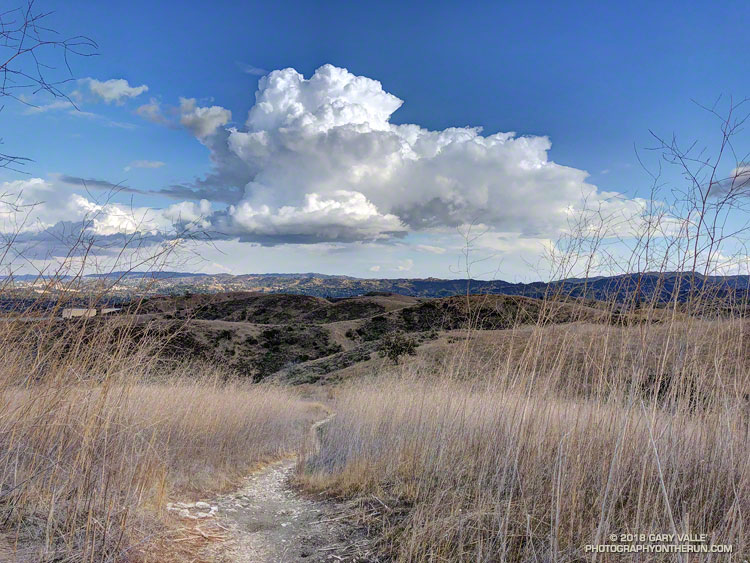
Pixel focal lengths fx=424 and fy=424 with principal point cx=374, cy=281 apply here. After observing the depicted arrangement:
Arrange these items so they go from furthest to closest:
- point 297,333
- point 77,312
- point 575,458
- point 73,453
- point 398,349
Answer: point 297,333
point 398,349
point 77,312
point 73,453
point 575,458

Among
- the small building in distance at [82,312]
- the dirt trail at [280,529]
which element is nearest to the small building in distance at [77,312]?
the small building in distance at [82,312]

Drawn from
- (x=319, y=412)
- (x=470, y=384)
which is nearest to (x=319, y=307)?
(x=319, y=412)

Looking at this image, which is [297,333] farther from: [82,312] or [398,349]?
[82,312]

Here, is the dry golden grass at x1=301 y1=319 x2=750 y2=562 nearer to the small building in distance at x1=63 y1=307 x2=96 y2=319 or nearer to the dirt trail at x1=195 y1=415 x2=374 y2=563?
the dirt trail at x1=195 y1=415 x2=374 y2=563

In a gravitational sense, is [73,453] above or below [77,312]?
below

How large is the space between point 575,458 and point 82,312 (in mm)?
4297

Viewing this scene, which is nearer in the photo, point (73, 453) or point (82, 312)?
point (73, 453)

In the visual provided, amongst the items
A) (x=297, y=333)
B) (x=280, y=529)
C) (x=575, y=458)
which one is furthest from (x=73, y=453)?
(x=297, y=333)

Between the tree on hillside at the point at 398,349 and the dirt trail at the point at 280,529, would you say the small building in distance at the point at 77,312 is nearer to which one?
the dirt trail at the point at 280,529

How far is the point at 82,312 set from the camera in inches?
149

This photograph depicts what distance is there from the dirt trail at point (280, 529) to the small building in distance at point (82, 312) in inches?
90.4

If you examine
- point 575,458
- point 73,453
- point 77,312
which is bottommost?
point 73,453

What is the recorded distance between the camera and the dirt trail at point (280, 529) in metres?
3.79

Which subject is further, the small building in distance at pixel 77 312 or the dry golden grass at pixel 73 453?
the small building in distance at pixel 77 312
